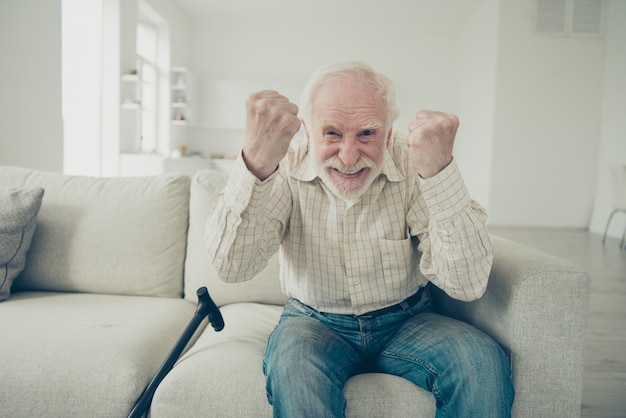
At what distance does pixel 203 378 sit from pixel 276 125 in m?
0.58

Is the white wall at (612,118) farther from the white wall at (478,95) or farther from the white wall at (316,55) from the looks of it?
the white wall at (316,55)

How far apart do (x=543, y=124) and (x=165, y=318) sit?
6559mm

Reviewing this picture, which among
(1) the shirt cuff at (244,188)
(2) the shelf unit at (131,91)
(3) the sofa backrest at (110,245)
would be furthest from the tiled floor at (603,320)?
(2) the shelf unit at (131,91)

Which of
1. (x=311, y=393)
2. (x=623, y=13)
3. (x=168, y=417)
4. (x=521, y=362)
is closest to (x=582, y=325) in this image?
(x=521, y=362)

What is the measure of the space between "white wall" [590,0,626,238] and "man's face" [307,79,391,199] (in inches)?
234

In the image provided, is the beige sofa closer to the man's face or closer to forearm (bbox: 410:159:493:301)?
forearm (bbox: 410:159:493:301)

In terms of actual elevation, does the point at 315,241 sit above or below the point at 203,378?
above

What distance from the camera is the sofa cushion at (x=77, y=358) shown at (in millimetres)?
1045

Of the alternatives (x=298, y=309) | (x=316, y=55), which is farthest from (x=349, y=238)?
(x=316, y=55)

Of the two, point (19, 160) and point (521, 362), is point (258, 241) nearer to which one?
point (521, 362)

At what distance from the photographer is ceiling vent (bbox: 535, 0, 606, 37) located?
6.28 metres

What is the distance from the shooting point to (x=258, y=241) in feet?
3.59

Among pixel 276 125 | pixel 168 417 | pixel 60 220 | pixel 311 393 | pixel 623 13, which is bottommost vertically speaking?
pixel 168 417

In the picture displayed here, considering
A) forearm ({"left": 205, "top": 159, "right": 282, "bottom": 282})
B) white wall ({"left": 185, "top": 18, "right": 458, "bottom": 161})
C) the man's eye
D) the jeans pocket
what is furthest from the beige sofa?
white wall ({"left": 185, "top": 18, "right": 458, "bottom": 161})
